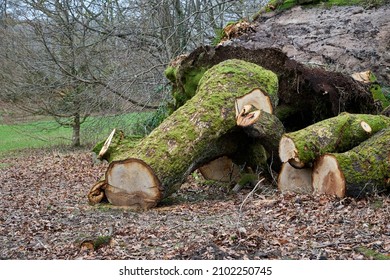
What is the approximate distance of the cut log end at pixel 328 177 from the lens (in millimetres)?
6531

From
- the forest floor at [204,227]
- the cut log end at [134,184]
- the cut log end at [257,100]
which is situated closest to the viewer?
the forest floor at [204,227]

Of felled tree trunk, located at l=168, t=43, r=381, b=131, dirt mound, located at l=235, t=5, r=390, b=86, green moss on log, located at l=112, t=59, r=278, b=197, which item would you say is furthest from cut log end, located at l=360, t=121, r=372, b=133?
dirt mound, located at l=235, t=5, r=390, b=86

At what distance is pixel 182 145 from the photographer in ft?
23.9

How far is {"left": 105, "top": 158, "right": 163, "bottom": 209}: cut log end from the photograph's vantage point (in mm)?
7109

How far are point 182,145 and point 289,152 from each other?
50.6 inches

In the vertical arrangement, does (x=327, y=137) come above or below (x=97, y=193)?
above

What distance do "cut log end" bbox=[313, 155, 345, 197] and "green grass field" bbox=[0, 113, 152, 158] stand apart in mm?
7647

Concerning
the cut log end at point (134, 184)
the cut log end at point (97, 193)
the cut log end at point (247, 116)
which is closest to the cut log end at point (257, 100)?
the cut log end at point (247, 116)

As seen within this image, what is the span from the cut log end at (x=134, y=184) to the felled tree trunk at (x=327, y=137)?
5.17 ft

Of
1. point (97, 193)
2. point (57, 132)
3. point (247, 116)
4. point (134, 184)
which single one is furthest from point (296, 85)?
point (57, 132)

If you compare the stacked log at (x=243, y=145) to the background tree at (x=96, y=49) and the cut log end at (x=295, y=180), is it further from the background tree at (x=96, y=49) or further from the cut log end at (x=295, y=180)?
the background tree at (x=96, y=49)

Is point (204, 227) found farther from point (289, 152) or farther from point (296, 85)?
point (296, 85)

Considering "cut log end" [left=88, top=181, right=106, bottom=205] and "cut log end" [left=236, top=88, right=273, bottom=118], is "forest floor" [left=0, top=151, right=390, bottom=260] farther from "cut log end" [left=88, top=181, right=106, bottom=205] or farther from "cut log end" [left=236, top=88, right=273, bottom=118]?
"cut log end" [left=236, top=88, right=273, bottom=118]
